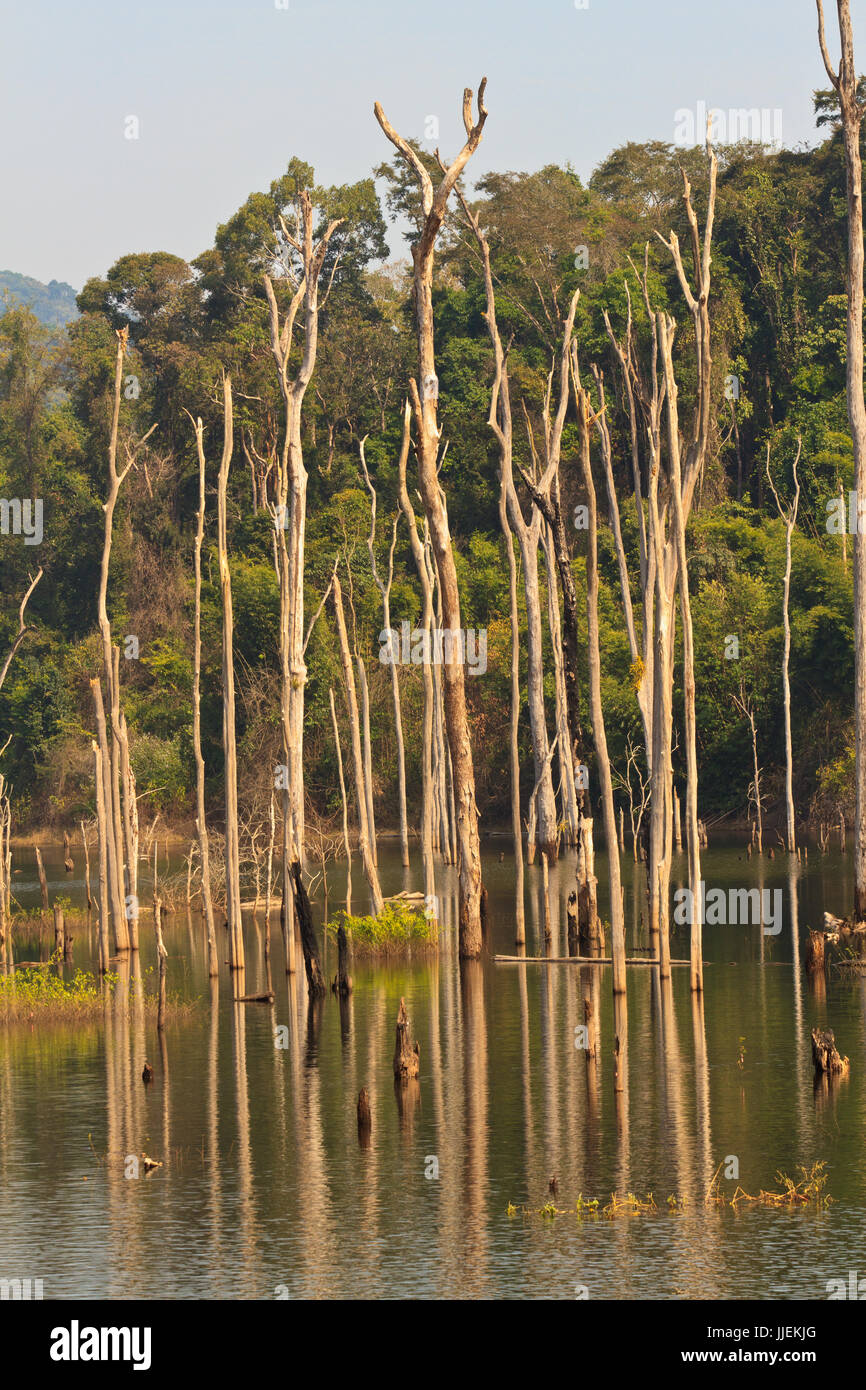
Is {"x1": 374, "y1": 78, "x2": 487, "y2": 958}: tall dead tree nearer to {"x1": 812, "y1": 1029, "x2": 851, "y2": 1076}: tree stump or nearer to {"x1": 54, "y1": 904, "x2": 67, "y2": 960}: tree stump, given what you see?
{"x1": 54, "y1": 904, "x2": 67, "y2": 960}: tree stump

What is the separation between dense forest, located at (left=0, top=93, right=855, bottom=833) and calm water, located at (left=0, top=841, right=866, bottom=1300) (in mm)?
26128

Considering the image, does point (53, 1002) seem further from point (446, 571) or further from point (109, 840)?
point (446, 571)

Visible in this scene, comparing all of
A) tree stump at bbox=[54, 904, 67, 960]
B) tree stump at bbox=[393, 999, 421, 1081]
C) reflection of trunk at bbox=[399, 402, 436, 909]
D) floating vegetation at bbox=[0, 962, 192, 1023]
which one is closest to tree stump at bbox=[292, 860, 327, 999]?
floating vegetation at bbox=[0, 962, 192, 1023]

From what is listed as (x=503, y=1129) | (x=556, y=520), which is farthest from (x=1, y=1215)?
(x=556, y=520)

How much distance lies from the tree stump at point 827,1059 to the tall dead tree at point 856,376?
7.79 m

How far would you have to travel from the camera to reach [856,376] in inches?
1117

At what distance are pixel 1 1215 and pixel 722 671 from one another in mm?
39157

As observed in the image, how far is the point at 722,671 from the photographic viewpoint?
52500 mm

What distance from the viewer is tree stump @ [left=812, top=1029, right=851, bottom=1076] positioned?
1914cm

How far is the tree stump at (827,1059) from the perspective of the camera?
19.1 metres

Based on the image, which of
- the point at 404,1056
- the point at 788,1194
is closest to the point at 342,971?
the point at 404,1056

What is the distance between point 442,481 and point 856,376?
3656 cm
